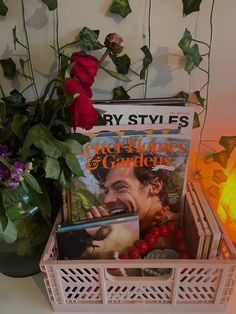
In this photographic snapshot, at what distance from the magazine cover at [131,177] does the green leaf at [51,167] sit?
0.32 ft

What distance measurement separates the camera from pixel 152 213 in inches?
26.5

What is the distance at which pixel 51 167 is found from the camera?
0.50 metres

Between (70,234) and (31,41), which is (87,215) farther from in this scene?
(31,41)

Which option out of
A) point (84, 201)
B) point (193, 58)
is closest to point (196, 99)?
point (193, 58)

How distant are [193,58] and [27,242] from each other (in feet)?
1.62

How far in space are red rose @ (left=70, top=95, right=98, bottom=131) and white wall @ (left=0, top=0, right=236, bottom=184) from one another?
0.69ft

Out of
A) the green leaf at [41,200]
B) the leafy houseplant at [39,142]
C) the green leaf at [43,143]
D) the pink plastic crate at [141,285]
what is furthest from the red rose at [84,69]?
the pink plastic crate at [141,285]

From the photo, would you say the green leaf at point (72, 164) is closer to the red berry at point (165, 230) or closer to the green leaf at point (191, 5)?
the red berry at point (165, 230)

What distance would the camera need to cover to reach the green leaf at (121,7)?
585mm

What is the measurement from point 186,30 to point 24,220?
0.48 meters

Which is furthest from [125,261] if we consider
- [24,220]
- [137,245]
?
[24,220]

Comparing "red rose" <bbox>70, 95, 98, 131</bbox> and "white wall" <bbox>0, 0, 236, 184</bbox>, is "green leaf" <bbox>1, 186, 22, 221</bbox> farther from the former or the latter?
"white wall" <bbox>0, 0, 236, 184</bbox>

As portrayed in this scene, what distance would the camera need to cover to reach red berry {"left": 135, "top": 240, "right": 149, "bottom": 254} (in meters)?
0.64

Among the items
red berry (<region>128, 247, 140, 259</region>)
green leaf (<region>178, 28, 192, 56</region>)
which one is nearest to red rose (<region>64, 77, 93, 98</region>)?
green leaf (<region>178, 28, 192, 56</region>)
